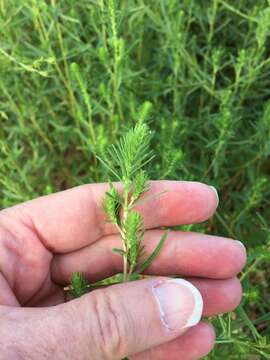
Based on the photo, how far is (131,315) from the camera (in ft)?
4.11

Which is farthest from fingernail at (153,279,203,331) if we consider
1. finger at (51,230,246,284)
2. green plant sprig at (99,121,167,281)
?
finger at (51,230,246,284)

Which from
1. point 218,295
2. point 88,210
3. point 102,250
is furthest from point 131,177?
point 218,295

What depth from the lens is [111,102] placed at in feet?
6.31

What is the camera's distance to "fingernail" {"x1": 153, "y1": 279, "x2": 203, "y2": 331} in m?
1.30

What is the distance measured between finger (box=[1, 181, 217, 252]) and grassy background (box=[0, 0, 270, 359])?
11 cm

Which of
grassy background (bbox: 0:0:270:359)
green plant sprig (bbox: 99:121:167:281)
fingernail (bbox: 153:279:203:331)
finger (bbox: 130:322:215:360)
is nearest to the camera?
green plant sprig (bbox: 99:121:167:281)

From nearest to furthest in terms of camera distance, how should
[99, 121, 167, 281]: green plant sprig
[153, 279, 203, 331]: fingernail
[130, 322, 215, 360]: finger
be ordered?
[99, 121, 167, 281]: green plant sprig, [153, 279, 203, 331]: fingernail, [130, 322, 215, 360]: finger

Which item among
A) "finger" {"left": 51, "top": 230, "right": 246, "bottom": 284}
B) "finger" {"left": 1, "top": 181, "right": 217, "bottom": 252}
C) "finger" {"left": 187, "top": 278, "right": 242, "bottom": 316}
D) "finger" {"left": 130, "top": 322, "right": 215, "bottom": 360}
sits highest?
"finger" {"left": 1, "top": 181, "right": 217, "bottom": 252}

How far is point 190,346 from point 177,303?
29 centimetres

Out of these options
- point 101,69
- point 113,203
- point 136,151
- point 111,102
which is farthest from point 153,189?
point 101,69

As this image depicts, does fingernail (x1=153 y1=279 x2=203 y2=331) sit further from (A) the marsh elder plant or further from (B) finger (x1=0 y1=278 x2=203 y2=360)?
(A) the marsh elder plant

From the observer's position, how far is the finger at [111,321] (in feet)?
3.91

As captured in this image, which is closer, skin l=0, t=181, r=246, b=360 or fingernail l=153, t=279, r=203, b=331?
fingernail l=153, t=279, r=203, b=331

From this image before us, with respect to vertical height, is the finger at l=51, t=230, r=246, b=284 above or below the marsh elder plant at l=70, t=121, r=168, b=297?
below
